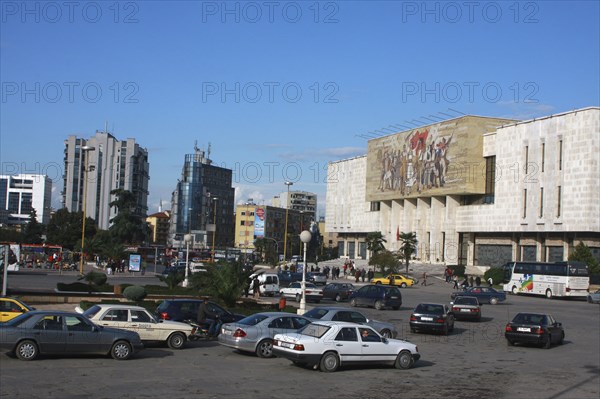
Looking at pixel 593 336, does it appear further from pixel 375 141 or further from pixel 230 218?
pixel 230 218

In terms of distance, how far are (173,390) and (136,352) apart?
482cm

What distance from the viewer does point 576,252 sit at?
72.2 m

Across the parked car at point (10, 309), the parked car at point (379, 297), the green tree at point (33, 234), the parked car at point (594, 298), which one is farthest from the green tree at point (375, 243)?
the parked car at point (10, 309)

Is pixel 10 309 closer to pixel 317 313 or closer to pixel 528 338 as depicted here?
pixel 317 313

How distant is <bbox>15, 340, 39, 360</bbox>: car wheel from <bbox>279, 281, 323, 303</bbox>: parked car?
2622cm

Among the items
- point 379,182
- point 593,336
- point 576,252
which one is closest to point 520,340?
point 593,336

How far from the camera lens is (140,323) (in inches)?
799

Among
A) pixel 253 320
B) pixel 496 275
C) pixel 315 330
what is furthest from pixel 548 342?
pixel 496 275

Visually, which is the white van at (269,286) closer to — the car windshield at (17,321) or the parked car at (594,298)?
the parked car at (594,298)

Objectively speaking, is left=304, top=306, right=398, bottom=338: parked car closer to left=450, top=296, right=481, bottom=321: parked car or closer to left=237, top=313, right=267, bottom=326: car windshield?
left=237, top=313, right=267, bottom=326: car windshield

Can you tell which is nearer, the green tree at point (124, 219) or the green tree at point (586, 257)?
the green tree at point (586, 257)

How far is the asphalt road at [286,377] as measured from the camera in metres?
14.6

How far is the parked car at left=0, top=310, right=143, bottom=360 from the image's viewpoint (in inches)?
661

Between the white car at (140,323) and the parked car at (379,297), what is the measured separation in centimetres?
2118
